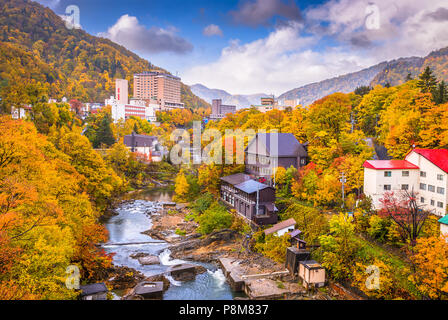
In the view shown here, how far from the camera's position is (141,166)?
45781 millimetres

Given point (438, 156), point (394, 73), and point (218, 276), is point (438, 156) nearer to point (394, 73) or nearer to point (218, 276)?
point (218, 276)

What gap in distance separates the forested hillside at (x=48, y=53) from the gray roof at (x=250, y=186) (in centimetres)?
3180

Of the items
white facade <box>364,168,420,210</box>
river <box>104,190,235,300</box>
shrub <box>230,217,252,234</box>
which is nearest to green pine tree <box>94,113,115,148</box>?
river <box>104,190,235,300</box>

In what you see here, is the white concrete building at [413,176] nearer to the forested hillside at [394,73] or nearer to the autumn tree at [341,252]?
the autumn tree at [341,252]

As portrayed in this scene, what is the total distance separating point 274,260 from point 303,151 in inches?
484

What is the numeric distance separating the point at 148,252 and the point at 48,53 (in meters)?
57.5

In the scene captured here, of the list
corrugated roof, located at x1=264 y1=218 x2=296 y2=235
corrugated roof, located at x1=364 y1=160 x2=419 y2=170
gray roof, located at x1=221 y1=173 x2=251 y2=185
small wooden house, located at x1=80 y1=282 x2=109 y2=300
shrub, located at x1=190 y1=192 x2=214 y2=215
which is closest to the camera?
small wooden house, located at x1=80 y1=282 x2=109 y2=300

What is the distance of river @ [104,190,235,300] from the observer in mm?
15258

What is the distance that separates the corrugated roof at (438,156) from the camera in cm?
1590

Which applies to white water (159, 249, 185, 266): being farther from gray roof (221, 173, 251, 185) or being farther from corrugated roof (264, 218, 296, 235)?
gray roof (221, 173, 251, 185)

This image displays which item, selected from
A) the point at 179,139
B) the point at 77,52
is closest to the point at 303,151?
the point at 179,139

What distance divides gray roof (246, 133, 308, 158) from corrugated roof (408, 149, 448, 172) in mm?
10917

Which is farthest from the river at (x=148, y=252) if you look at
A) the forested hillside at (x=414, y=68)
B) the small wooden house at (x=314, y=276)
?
the forested hillside at (x=414, y=68)
